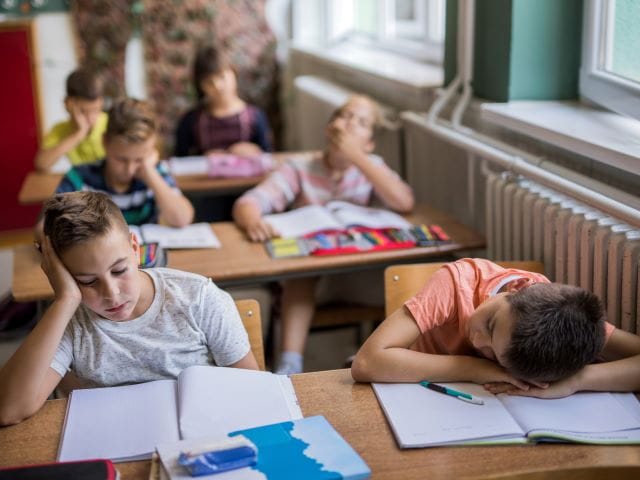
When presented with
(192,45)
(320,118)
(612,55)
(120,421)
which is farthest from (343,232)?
(192,45)

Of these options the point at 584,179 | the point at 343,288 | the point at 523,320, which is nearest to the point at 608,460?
the point at 523,320

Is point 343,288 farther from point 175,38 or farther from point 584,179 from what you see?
point 175,38

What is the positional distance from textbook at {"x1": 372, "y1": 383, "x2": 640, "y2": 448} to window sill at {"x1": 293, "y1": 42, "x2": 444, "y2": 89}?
6.61 ft

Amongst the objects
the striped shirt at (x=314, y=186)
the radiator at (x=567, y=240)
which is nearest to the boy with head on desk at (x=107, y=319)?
the radiator at (x=567, y=240)

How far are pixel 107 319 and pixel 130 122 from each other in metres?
1.07

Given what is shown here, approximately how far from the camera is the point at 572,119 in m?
2.46

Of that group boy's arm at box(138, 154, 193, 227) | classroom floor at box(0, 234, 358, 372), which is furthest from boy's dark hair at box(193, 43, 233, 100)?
boy's arm at box(138, 154, 193, 227)

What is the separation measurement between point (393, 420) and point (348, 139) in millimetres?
1660

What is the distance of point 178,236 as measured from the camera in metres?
2.71

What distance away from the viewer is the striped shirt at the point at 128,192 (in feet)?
9.25

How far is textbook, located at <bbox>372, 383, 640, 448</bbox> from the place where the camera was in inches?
56.3

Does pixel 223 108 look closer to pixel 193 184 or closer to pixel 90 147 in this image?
→ pixel 90 147

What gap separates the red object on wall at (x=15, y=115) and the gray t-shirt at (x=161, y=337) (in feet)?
12.3

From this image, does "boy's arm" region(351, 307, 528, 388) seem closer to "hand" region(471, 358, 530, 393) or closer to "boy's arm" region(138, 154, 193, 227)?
"hand" region(471, 358, 530, 393)
